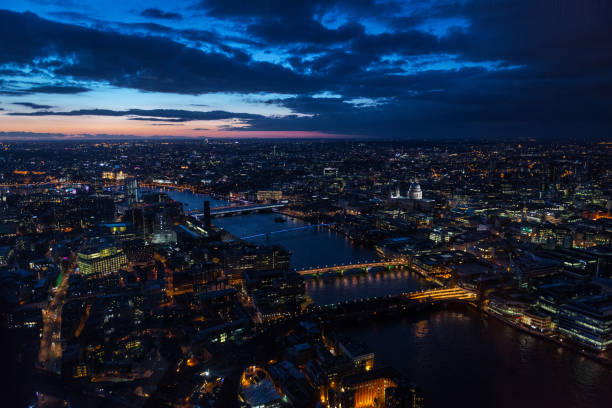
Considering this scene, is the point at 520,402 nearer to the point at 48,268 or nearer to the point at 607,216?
the point at 48,268

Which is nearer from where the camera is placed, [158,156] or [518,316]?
[518,316]

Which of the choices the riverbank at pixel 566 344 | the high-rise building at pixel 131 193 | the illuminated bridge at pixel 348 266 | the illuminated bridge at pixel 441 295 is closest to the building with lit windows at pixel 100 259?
the illuminated bridge at pixel 348 266

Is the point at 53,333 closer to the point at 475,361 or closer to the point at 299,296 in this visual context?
the point at 299,296

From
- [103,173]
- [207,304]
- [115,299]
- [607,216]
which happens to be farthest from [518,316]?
[103,173]

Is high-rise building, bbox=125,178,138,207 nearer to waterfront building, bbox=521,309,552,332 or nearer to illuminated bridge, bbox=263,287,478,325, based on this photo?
illuminated bridge, bbox=263,287,478,325

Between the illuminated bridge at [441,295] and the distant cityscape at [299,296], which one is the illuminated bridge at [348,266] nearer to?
the distant cityscape at [299,296]

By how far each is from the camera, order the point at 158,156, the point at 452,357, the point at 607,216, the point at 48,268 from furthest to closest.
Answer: the point at 158,156, the point at 607,216, the point at 48,268, the point at 452,357

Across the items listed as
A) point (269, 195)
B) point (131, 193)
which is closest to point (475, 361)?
point (269, 195)
